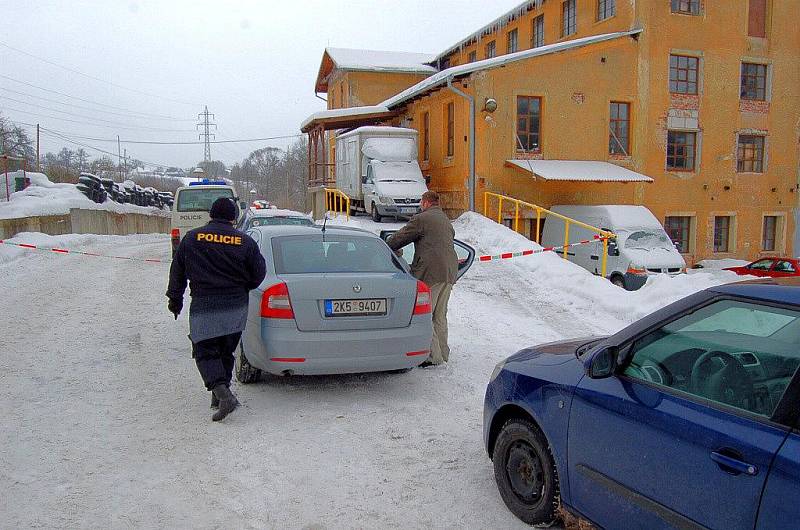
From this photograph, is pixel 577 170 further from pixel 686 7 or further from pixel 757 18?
pixel 757 18

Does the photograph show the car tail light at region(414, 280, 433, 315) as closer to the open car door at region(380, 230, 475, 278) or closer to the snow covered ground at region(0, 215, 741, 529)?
the snow covered ground at region(0, 215, 741, 529)

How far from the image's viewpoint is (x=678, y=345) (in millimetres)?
2840

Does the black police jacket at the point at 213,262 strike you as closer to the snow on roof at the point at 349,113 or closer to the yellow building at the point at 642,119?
the yellow building at the point at 642,119

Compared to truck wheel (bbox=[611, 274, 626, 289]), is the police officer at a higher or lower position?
higher

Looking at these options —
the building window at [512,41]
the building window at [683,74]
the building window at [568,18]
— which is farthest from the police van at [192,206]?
the building window at [512,41]

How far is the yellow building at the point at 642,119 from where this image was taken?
1939cm

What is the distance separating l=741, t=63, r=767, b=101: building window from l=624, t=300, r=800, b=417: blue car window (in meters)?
24.9

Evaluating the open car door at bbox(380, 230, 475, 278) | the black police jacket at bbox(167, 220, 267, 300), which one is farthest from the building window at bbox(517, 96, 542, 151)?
the black police jacket at bbox(167, 220, 267, 300)

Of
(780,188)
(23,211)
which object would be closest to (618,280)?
(780,188)

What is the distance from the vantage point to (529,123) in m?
19.9

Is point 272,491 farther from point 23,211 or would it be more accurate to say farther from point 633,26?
point 633,26

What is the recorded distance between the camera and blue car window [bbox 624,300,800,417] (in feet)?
7.83

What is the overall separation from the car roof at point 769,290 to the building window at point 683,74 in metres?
22.1

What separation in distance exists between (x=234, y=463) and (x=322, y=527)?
3.38 ft
